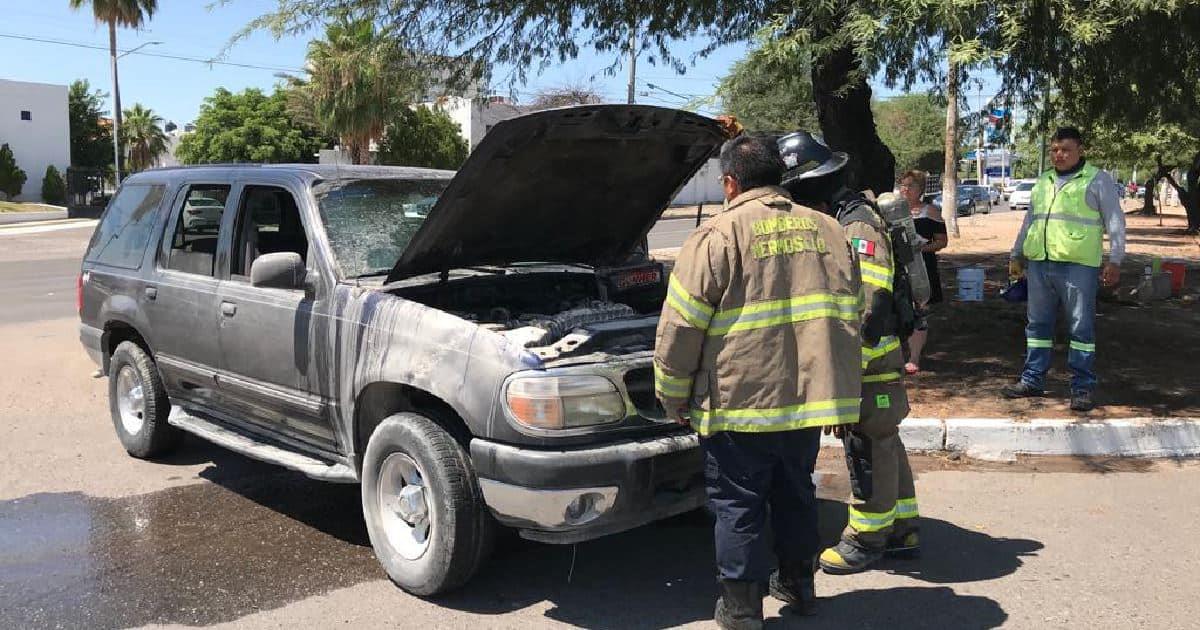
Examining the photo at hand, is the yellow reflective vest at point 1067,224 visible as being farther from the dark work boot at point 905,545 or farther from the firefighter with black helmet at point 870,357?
the dark work boot at point 905,545

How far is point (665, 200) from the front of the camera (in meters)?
5.52

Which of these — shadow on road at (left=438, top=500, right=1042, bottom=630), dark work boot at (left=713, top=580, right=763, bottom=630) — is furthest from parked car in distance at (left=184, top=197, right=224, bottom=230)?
dark work boot at (left=713, top=580, right=763, bottom=630)

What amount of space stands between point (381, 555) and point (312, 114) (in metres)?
39.9

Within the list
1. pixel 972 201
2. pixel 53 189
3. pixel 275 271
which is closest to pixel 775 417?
pixel 275 271

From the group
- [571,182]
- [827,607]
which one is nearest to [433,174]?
[571,182]

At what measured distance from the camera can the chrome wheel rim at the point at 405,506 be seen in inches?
159

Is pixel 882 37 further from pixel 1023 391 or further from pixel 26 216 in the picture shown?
pixel 26 216

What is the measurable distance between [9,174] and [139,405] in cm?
4892

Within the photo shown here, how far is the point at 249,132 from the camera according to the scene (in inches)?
1764

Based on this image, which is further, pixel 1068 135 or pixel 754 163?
pixel 1068 135

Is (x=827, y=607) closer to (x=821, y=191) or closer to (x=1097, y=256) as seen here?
(x=821, y=191)

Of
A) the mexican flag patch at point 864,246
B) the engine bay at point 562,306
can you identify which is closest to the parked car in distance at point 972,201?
the engine bay at point 562,306

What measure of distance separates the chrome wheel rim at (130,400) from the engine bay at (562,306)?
2247mm

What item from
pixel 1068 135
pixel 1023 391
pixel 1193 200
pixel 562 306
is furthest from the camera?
pixel 1193 200
